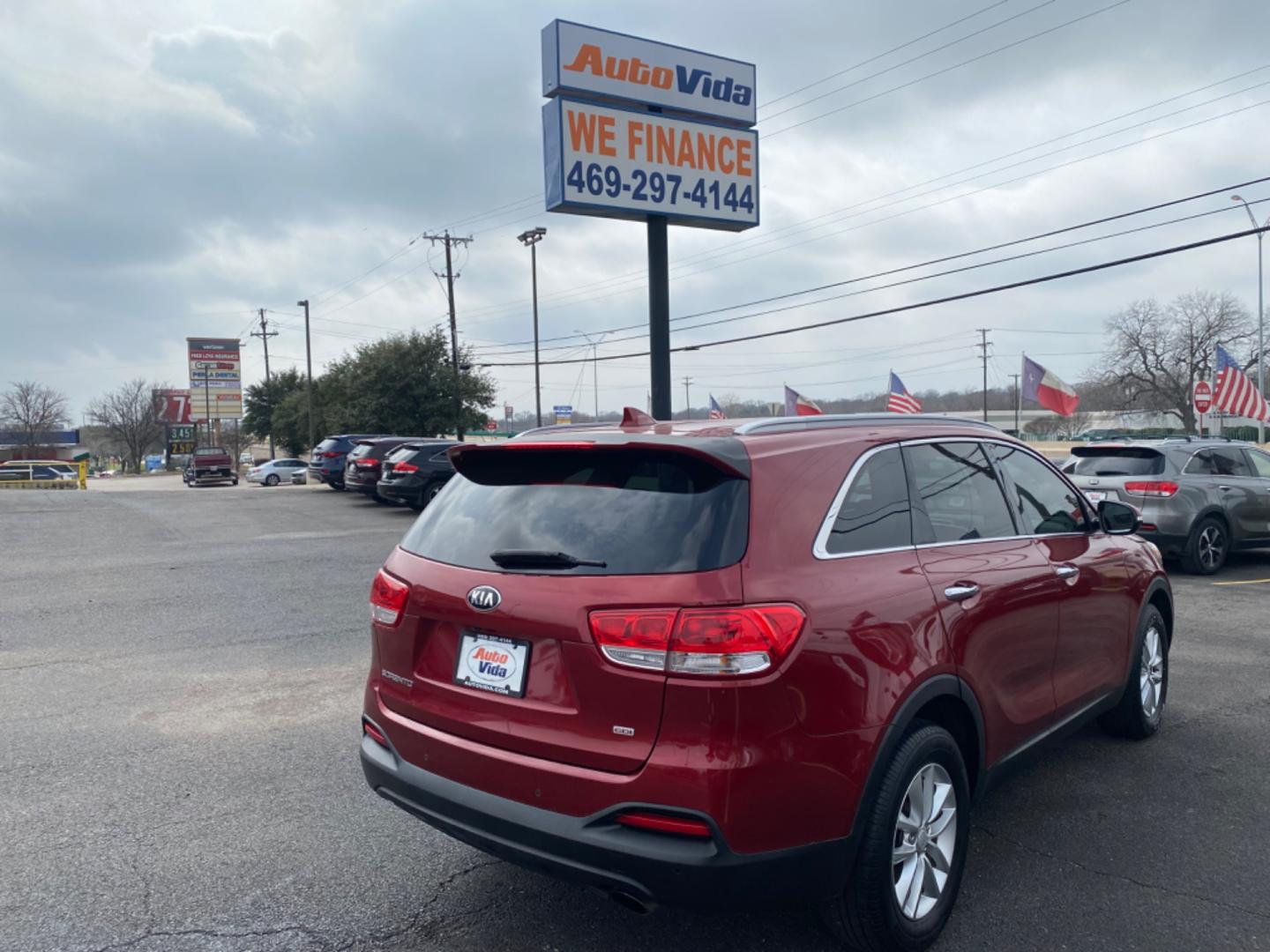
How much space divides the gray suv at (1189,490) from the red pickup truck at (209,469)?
39858 millimetres

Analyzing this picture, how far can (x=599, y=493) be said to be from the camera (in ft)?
10.0

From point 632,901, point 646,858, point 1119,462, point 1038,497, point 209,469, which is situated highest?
point 1038,497

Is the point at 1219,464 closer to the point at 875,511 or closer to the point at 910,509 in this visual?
the point at 910,509

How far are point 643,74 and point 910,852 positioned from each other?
17711 mm

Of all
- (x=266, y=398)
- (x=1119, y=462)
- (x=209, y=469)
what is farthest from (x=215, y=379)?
(x=1119, y=462)

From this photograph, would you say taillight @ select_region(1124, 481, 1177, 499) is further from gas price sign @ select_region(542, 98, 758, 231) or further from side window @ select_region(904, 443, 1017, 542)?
gas price sign @ select_region(542, 98, 758, 231)

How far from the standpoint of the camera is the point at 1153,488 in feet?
35.8

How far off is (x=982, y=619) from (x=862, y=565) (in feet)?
2.36

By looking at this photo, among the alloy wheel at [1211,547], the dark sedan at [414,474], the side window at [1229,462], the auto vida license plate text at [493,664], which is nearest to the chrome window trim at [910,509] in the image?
the auto vida license plate text at [493,664]

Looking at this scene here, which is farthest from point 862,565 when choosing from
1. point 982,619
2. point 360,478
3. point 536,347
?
point 536,347

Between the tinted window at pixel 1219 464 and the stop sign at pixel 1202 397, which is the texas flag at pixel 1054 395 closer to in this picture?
the stop sign at pixel 1202 397

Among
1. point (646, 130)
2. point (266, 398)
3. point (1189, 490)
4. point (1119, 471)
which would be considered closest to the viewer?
point (1189, 490)

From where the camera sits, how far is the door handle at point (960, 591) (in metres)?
3.30

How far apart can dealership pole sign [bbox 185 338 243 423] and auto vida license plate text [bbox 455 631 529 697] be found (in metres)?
88.4
